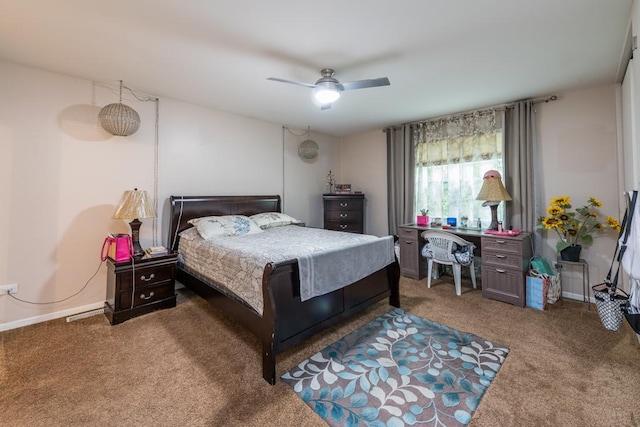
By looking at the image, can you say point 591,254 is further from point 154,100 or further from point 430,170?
point 154,100

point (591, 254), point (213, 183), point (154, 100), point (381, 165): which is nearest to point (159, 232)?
point (213, 183)

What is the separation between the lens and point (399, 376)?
192 centimetres

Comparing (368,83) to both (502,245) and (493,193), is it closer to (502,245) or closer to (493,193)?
(493,193)

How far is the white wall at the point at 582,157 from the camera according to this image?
3.06m

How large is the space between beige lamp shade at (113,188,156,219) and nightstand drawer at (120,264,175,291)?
1.91ft

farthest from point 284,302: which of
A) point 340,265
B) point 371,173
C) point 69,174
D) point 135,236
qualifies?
point 371,173

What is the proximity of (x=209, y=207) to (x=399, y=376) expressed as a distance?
10.3 ft

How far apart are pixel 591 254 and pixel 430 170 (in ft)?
7.45

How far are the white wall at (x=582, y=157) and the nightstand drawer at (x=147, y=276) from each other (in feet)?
15.5

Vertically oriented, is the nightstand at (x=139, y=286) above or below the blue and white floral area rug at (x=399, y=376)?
above

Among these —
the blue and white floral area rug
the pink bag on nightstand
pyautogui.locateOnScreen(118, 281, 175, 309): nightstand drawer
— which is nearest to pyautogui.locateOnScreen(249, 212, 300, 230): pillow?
pyautogui.locateOnScreen(118, 281, 175, 309): nightstand drawer

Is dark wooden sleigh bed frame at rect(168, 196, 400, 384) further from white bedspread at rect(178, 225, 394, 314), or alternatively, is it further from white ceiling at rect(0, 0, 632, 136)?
white ceiling at rect(0, 0, 632, 136)

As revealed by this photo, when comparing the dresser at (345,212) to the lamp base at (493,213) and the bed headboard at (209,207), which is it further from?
the lamp base at (493,213)

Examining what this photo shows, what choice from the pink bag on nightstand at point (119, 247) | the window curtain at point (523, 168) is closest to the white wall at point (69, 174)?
the pink bag on nightstand at point (119, 247)
